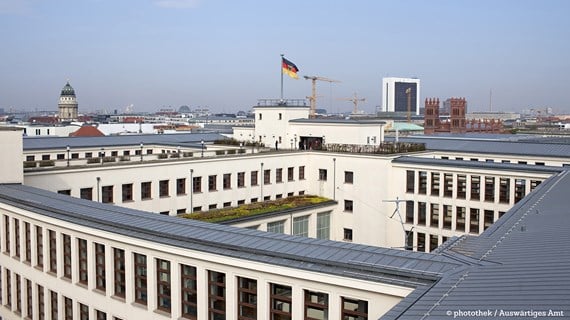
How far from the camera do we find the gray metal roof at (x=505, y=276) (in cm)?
1290

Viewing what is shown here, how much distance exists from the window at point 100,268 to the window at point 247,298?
24.9ft

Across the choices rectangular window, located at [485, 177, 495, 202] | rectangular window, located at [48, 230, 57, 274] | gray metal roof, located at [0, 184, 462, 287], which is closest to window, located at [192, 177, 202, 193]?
rectangular window, located at [48, 230, 57, 274]

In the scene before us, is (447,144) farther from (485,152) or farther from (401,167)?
(401,167)

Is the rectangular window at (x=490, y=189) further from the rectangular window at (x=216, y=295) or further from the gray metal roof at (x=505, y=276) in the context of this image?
the rectangular window at (x=216, y=295)

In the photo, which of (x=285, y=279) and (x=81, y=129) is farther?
(x=81, y=129)

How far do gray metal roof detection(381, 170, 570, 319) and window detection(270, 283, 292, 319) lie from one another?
4.88 metres

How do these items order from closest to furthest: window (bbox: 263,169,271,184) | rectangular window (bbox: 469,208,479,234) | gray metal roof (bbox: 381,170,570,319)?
gray metal roof (bbox: 381,170,570,319)
rectangular window (bbox: 469,208,479,234)
window (bbox: 263,169,271,184)

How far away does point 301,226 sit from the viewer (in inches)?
2077

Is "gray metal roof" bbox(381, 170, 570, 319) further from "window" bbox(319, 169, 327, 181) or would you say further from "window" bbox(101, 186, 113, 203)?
"window" bbox(319, 169, 327, 181)

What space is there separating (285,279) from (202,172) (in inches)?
1259

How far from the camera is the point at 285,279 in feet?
61.5

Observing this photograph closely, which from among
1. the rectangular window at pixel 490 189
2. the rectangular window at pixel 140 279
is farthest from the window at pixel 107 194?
the rectangular window at pixel 490 189

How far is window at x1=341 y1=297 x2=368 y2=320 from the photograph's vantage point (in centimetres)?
1761

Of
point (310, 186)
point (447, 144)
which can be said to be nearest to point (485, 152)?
point (447, 144)
